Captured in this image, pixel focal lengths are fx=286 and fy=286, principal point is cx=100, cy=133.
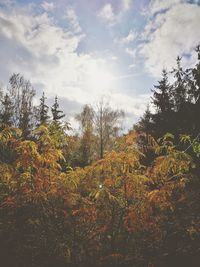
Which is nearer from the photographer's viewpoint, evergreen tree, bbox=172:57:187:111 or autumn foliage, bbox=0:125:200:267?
autumn foliage, bbox=0:125:200:267

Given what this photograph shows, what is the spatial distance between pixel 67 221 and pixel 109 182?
1049 millimetres

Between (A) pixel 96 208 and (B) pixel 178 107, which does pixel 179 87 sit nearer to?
(B) pixel 178 107

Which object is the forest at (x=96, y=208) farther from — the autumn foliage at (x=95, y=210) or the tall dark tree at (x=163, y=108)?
the tall dark tree at (x=163, y=108)

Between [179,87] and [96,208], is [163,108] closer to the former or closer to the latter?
[179,87]

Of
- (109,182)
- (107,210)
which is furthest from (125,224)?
(109,182)

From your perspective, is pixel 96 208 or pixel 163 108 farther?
pixel 163 108

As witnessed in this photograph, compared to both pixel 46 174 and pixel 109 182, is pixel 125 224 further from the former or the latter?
pixel 46 174

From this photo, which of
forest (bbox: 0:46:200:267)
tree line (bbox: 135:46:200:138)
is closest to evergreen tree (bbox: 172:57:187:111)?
tree line (bbox: 135:46:200:138)

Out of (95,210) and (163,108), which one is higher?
(163,108)

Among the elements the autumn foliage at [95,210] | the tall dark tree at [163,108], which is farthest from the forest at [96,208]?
the tall dark tree at [163,108]

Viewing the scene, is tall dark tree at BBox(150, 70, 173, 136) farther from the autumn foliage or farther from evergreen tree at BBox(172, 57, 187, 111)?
the autumn foliage

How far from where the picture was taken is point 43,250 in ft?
16.9

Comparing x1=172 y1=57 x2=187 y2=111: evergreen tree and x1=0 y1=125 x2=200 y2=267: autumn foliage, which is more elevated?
x1=172 y1=57 x2=187 y2=111: evergreen tree

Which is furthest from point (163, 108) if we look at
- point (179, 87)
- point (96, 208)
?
point (96, 208)
